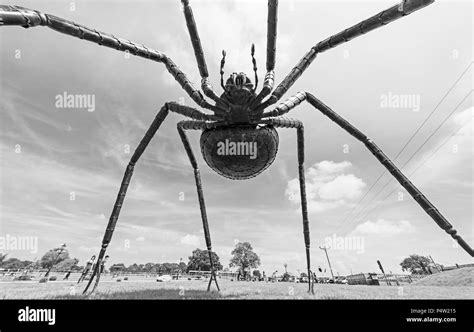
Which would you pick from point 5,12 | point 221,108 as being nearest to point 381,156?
point 221,108

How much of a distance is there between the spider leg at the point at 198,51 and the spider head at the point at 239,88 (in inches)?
12.9

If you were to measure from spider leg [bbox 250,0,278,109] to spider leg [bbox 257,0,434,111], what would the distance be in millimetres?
217

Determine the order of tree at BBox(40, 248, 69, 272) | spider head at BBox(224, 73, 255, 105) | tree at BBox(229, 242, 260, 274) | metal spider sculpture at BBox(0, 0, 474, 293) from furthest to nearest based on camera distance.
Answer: tree at BBox(40, 248, 69, 272) → tree at BBox(229, 242, 260, 274) → spider head at BBox(224, 73, 255, 105) → metal spider sculpture at BBox(0, 0, 474, 293)

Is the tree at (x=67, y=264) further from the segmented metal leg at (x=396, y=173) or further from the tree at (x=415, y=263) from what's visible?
the tree at (x=415, y=263)

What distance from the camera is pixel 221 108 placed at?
247 inches

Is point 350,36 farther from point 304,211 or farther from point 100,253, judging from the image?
point 100,253

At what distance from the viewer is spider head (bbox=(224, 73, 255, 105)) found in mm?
5887

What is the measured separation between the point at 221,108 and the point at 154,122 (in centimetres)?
302

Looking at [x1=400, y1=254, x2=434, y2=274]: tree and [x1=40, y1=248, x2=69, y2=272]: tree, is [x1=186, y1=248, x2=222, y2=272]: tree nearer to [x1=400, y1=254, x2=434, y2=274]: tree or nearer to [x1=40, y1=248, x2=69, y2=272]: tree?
[x1=40, y1=248, x2=69, y2=272]: tree

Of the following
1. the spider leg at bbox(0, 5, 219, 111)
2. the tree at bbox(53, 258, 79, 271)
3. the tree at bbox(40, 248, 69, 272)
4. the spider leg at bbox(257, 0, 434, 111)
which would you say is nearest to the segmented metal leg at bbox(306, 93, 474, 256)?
the spider leg at bbox(257, 0, 434, 111)

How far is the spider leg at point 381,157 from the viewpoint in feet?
16.8

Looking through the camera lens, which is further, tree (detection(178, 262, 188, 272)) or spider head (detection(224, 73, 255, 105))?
tree (detection(178, 262, 188, 272))

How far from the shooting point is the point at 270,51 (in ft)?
19.0
